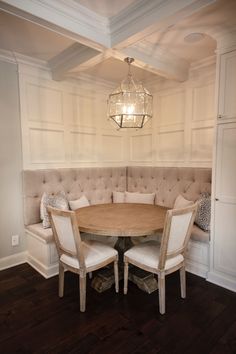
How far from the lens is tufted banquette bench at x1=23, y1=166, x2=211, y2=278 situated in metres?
2.44

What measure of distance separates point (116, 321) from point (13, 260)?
1.59 metres

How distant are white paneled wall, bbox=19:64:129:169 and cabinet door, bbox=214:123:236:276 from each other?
1.91m

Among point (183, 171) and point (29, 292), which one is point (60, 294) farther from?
point (183, 171)

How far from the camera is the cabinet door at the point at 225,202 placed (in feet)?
6.91

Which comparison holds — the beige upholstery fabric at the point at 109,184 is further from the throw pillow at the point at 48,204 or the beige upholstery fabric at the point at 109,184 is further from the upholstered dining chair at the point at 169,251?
the upholstered dining chair at the point at 169,251

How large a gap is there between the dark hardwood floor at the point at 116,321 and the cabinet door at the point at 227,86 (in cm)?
174

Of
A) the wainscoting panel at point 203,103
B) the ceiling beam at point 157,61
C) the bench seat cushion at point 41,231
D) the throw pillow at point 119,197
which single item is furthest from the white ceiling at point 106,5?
the throw pillow at point 119,197

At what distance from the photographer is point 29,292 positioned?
7.15 ft

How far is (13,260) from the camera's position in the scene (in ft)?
8.89

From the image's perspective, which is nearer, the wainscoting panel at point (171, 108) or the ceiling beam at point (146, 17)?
the ceiling beam at point (146, 17)

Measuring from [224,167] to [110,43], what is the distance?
1.60m

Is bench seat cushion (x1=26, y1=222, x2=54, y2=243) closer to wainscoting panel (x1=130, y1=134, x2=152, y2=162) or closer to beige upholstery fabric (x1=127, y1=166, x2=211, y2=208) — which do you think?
beige upholstery fabric (x1=127, y1=166, x2=211, y2=208)

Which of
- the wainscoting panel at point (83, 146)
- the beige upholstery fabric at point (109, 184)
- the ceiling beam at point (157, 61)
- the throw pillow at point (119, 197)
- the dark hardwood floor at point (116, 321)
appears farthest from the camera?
the throw pillow at point (119, 197)

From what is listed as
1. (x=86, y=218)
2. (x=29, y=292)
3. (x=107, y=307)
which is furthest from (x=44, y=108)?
(x=107, y=307)
